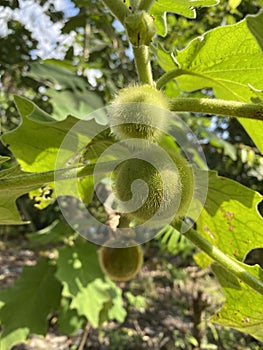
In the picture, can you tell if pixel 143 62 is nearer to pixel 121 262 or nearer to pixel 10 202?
pixel 10 202

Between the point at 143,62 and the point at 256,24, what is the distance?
0.30 metres

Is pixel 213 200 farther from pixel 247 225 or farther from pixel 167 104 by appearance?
pixel 167 104

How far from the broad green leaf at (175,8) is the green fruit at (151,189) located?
332 millimetres

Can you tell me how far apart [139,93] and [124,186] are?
0.53ft

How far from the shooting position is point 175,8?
1.00 metres

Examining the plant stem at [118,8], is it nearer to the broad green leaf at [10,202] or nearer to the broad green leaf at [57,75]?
the broad green leaf at [10,202]

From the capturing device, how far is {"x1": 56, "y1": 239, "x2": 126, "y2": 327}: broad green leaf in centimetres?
265

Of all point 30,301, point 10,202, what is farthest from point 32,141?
point 30,301

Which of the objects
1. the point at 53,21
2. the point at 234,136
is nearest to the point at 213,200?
the point at 53,21

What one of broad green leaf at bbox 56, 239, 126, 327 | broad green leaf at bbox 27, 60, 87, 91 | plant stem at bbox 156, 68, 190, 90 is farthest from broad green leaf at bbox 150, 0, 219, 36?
broad green leaf at bbox 56, 239, 126, 327

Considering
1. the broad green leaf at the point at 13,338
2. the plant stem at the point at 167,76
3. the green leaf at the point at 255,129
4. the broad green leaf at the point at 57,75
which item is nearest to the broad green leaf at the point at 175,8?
the plant stem at the point at 167,76

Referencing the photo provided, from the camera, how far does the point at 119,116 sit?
84 cm

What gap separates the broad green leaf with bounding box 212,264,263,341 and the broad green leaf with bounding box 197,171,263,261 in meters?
0.06

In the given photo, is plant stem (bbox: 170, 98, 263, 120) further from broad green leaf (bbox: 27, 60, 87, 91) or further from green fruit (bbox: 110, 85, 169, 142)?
broad green leaf (bbox: 27, 60, 87, 91)
